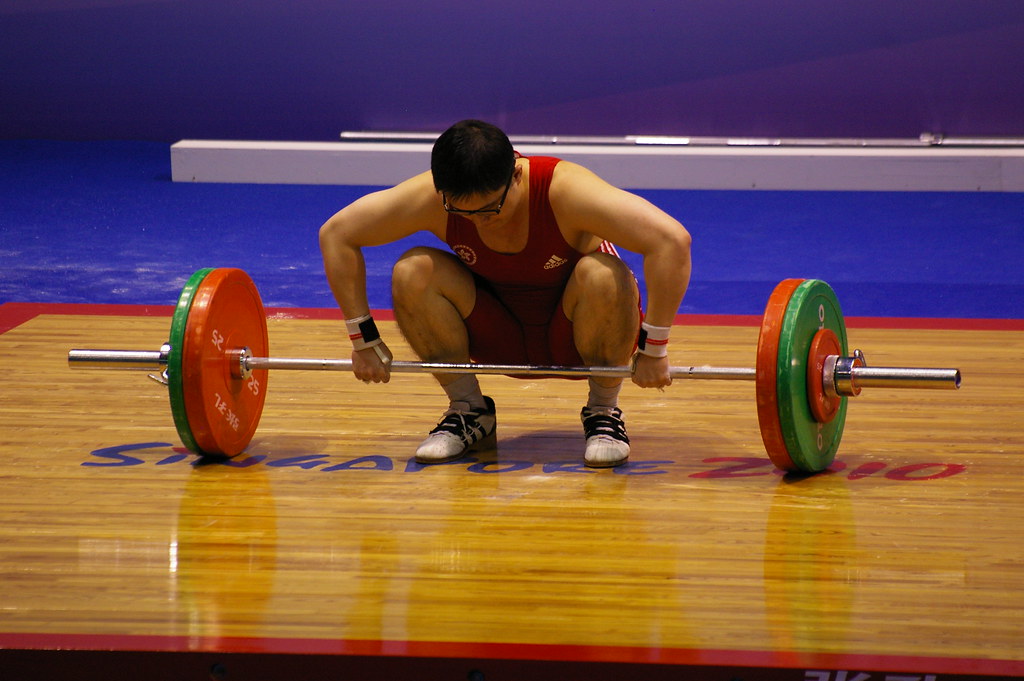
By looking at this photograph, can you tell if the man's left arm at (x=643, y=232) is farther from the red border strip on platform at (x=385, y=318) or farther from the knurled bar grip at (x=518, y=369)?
the red border strip on platform at (x=385, y=318)

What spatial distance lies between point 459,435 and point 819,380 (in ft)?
2.70

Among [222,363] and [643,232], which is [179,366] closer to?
[222,363]

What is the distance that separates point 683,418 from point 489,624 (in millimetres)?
1264

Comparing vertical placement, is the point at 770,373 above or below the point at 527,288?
below

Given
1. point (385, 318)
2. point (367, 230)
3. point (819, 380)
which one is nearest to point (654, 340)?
point (819, 380)

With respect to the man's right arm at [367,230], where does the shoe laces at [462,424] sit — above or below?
below

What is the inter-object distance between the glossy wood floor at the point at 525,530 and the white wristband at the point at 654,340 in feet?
0.99

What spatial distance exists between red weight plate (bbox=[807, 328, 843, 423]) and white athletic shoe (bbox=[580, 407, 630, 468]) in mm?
444

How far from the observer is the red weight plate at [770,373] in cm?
239

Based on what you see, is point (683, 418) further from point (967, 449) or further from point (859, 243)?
point (859, 243)

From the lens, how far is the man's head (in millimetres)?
2305

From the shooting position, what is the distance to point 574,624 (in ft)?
6.32

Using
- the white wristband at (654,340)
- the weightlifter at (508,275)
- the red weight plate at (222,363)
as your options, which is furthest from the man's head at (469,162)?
the red weight plate at (222,363)

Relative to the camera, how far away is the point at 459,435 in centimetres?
278
